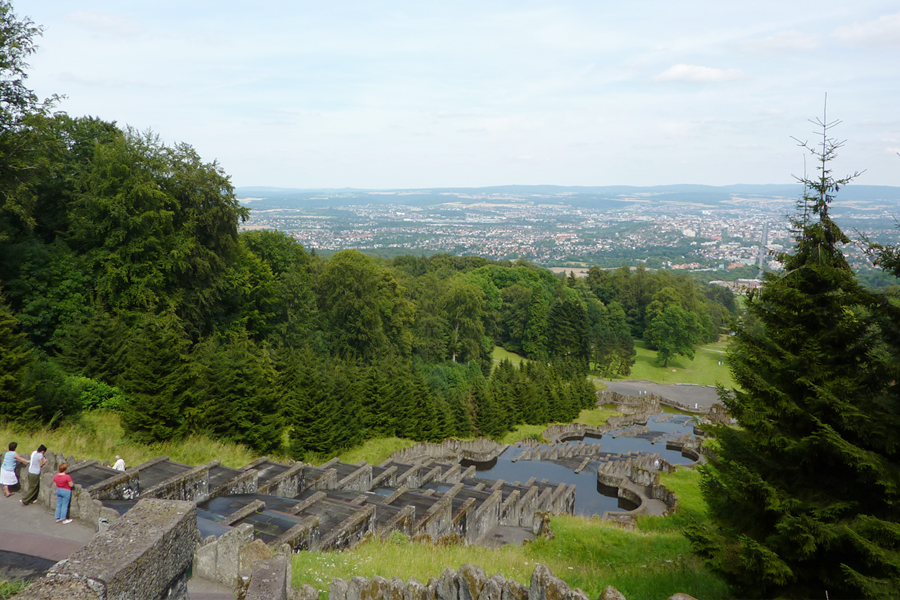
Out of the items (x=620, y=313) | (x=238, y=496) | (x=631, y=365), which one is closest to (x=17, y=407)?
(x=238, y=496)

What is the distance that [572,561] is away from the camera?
12836 millimetres

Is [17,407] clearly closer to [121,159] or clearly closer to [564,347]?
[121,159]

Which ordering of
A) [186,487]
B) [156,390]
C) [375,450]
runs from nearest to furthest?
[186,487] < [156,390] < [375,450]

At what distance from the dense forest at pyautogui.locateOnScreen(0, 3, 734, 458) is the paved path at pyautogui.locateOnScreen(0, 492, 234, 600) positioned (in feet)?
28.6

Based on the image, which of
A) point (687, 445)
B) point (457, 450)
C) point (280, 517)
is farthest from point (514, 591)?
point (687, 445)

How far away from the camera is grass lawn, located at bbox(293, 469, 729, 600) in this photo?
26.6ft

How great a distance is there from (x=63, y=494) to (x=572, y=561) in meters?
10.6

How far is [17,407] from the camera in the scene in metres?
16.5

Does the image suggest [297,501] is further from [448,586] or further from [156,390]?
[448,586]

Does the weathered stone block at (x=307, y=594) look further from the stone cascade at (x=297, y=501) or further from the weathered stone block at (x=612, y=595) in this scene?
the weathered stone block at (x=612, y=595)

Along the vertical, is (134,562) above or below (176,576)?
above

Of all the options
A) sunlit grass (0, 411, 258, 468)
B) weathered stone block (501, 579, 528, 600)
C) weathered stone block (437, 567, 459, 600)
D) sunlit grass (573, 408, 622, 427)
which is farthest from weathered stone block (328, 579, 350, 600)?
sunlit grass (573, 408, 622, 427)

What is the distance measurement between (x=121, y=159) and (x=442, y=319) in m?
36.1

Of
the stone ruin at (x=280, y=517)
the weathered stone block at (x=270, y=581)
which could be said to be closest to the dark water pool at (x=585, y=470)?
the stone ruin at (x=280, y=517)
